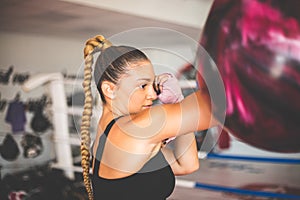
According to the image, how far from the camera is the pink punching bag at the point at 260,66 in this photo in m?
1.67

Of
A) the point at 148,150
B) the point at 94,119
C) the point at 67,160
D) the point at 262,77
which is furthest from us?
the point at 67,160

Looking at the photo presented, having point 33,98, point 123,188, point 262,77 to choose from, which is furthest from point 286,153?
point 33,98

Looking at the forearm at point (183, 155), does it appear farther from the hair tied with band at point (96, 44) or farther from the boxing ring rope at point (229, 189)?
the hair tied with band at point (96, 44)

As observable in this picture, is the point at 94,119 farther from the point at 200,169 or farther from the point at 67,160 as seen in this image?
the point at 200,169

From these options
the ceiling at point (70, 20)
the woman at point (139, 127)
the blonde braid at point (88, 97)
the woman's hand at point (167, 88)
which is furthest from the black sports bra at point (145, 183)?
the ceiling at point (70, 20)

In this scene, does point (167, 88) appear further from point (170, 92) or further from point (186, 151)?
point (186, 151)

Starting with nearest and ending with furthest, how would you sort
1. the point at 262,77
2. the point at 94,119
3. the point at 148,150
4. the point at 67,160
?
the point at 262,77, the point at 148,150, the point at 94,119, the point at 67,160

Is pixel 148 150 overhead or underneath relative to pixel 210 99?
underneath

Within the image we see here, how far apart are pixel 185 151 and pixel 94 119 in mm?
385

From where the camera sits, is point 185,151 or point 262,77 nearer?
point 262,77

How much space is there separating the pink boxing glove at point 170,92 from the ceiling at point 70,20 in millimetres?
160

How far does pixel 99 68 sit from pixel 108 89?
89 mm

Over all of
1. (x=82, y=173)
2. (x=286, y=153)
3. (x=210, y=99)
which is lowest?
(x=82, y=173)

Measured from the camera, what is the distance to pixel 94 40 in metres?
1.95
